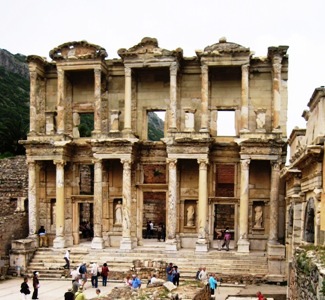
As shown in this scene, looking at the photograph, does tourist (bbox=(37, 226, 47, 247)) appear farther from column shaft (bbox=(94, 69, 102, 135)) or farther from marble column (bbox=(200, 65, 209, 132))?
→ marble column (bbox=(200, 65, 209, 132))

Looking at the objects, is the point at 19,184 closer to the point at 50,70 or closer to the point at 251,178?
the point at 50,70

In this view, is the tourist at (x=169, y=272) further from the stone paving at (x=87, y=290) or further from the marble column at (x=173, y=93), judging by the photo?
the marble column at (x=173, y=93)

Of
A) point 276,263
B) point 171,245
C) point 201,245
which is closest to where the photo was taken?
point 276,263

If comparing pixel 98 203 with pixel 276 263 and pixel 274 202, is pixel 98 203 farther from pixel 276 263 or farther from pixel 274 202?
pixel 276 263

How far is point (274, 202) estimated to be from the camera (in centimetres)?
2397

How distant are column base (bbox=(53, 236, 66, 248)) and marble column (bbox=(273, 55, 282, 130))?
11.6 meters

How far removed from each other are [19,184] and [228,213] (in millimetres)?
13997

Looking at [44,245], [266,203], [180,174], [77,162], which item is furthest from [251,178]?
[44,245]

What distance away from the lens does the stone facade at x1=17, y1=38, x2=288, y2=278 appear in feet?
80.6

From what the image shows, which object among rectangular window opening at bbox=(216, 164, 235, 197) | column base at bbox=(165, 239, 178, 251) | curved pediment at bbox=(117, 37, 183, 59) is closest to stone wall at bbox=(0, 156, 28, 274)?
column base at bbox=(165, 239, 178, 251)

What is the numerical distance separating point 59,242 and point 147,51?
1025 cm

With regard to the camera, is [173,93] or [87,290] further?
[173,93]

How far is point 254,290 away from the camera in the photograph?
20609 millimetres

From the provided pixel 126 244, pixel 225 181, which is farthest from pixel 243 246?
pixel 225 181
